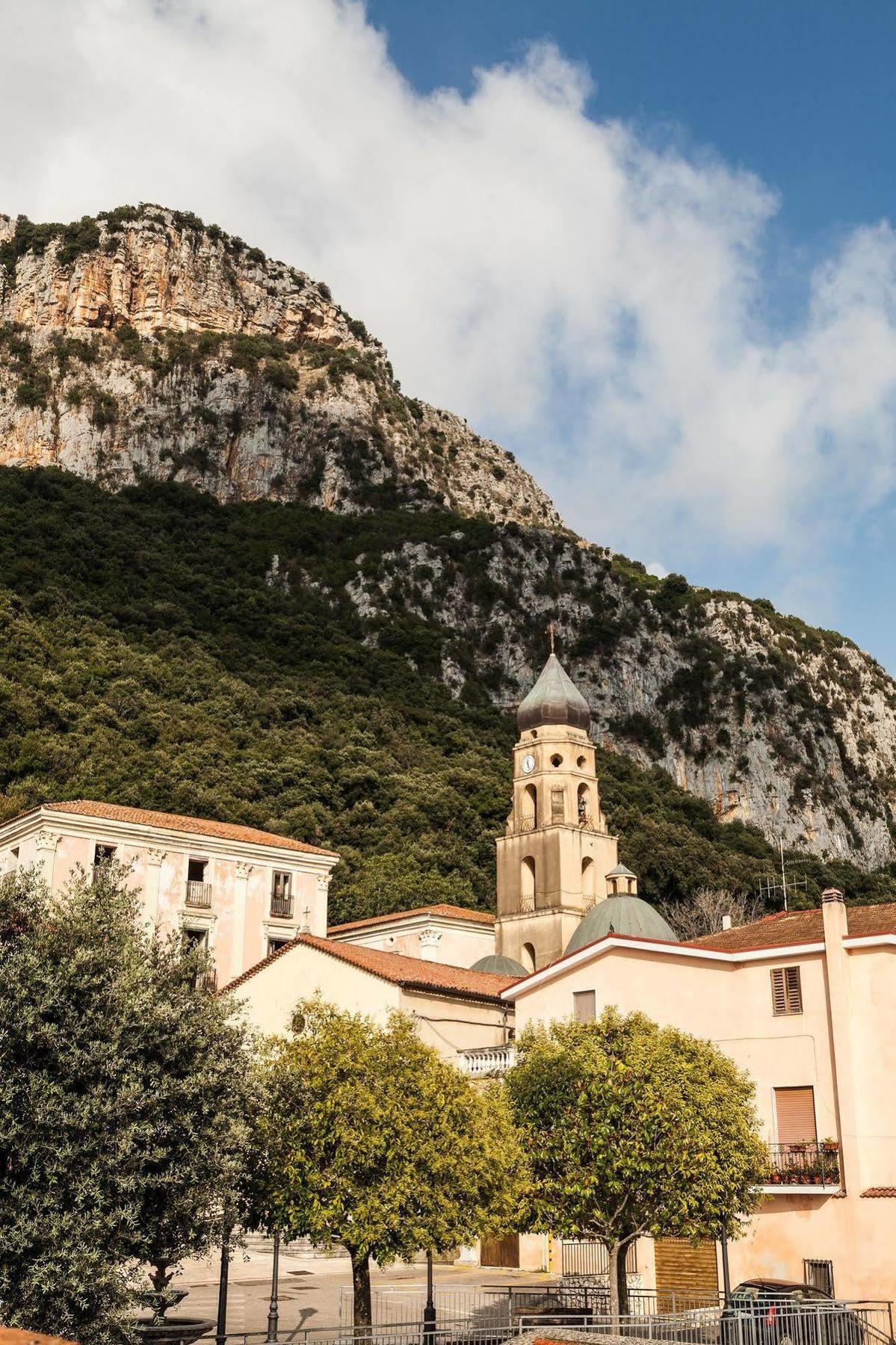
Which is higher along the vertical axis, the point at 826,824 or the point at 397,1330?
the point at 826,824

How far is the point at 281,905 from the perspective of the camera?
56406mm

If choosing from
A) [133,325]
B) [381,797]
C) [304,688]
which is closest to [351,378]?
[133,325]

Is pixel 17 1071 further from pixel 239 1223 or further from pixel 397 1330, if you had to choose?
pixel 397 1330

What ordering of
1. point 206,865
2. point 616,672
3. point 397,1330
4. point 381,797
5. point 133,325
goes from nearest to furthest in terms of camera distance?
1. point 397,1330
2. point 206,865
3. point 381,797
4. point 616,672
5. point 133,325

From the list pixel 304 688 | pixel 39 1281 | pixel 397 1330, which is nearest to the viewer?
pixel 39 1281

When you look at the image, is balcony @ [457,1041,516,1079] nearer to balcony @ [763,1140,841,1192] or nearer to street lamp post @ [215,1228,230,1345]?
balcony @ [763,1140,841,1192]

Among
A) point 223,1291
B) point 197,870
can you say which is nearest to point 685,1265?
point 223,1291

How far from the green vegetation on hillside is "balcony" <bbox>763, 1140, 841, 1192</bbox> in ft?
136

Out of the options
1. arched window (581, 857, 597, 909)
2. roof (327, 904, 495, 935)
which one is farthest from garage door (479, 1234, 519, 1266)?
arched window (581, 857, 597, 909)

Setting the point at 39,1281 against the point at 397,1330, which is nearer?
the point at 39,1281

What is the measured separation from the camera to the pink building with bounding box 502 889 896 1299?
28922mm

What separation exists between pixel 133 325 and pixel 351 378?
76.5 ft

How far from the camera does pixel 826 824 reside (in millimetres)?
127500

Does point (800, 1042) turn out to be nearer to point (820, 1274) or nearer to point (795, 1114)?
point (795, 1114)
